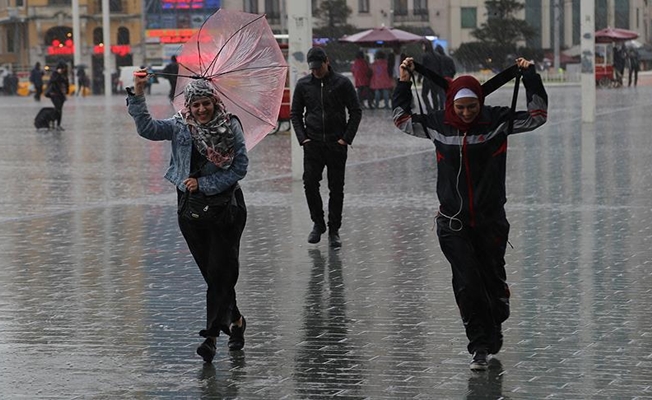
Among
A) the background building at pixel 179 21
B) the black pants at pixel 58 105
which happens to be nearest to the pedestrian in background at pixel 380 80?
the black pants at pixel 58 105

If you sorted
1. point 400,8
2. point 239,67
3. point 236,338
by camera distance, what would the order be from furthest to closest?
point 400,8 < point 239,67 < point 236,338

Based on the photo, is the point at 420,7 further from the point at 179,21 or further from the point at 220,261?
the point at 220,261

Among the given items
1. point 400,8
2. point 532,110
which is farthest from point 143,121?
point 400,8

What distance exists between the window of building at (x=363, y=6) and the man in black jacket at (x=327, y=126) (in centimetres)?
7342

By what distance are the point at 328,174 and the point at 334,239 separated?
1.79 ft

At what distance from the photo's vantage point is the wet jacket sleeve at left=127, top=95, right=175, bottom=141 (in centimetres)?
759

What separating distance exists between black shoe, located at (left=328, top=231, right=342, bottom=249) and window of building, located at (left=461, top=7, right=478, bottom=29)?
74.7m

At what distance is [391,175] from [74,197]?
13.8 ft

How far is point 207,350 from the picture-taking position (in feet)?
24.9

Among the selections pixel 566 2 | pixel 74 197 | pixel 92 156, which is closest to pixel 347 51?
pixel 566 2

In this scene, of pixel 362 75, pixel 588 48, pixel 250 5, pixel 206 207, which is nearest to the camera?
pixel 206 207

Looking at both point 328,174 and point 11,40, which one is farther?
point 11,40

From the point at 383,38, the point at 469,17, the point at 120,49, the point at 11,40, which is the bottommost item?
the point at 383,38

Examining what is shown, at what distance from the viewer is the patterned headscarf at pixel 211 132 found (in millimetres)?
7566
